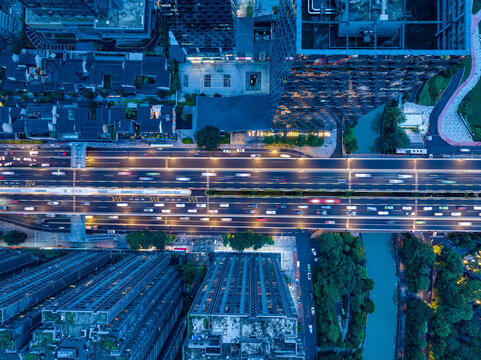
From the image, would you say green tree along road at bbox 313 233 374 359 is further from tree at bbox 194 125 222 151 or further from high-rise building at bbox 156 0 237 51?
high-rise building at bbox 156 0 237 51

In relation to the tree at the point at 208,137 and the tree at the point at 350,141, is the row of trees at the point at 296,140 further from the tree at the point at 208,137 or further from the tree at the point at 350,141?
the tree at the point at 208,137

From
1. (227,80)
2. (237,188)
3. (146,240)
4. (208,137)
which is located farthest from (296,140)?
(146,240)

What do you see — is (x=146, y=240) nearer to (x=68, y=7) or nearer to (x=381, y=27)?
(x=68, y=7)

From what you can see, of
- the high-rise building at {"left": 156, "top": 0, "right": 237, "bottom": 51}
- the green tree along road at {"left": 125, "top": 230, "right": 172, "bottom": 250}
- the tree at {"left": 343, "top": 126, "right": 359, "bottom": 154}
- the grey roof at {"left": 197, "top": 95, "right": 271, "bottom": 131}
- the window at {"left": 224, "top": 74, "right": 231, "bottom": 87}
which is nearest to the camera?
the high-rise building at {"left": 156, "top": 0, "right": 237, "bottom": 51}

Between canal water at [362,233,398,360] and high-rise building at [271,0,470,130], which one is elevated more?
high-rise building at [271,0,470,130]

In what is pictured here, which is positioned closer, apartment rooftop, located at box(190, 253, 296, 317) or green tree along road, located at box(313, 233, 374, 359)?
apartment rooftop, located at box(190, 253, 296, 317)

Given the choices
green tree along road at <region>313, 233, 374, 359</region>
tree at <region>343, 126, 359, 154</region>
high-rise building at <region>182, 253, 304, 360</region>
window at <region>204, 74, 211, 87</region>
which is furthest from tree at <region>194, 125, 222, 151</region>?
green tree along road at <region>313, 233, 374, 359</region>

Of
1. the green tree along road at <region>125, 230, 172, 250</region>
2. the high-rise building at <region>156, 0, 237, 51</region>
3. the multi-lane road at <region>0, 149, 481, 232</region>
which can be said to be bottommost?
the green tree along road at <region>125, 230, 172, 250</region>

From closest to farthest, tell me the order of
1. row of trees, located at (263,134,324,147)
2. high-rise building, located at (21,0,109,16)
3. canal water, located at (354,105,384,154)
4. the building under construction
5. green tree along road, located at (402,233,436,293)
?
the building under construction
high-rise building, located at (21,0,109,16)
green tree along road, located at (402,233,436,293)
row of trees, located at (263,134,324,147)
canal water, located at (354,105,384,154)
